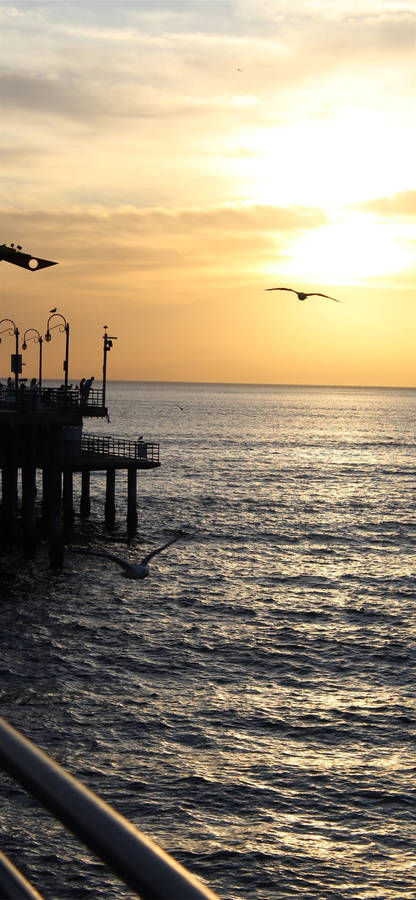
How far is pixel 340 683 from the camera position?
2783 centimetres

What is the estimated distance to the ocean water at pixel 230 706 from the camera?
58.8ft

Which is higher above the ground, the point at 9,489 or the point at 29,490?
the point at 29,490

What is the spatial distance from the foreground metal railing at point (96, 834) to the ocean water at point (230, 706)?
16.3m

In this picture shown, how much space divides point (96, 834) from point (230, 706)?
24488mm

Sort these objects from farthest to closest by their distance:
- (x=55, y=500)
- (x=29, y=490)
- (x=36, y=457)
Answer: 1. (x=36, y=457)
2. (x=29, y=490)
3. (x=55, y=500)

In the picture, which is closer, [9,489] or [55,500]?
[55,500]

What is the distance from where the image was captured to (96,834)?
5.75 feet

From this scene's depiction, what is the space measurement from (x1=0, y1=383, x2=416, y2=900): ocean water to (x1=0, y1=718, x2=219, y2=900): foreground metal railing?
16.3m

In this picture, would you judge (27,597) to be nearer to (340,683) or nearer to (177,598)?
(177,598)

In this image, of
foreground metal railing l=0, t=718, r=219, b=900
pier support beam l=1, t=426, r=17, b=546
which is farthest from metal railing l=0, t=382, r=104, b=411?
foreground metal railing l=0, t=718, r=219, b=900

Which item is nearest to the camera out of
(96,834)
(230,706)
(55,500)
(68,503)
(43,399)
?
(96,834)

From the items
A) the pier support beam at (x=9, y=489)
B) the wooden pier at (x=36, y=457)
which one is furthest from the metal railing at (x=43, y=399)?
the pier support beam at (x=9, y=489)

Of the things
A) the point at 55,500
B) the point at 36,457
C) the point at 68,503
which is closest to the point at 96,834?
the point at 55,500

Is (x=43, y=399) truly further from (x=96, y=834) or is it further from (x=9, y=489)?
(x=96, y=834)
